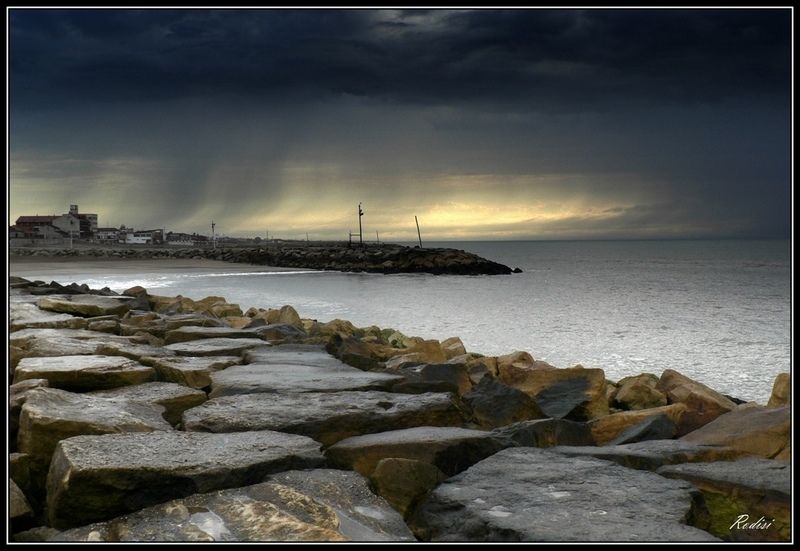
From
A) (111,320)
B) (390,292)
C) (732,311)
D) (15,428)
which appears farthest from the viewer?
(390,292)

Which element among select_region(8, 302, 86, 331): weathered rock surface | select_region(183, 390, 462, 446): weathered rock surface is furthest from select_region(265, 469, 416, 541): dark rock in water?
select_region(8, 302, 86, 331): weathered rock surface

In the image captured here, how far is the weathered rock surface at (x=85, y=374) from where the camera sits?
3.63m

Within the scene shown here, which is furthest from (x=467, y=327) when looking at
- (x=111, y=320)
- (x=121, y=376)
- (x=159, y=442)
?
(x=159, y=442)

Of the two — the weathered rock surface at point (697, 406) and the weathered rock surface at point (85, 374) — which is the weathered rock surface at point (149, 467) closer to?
the weathered rock surface at point (85, 374)

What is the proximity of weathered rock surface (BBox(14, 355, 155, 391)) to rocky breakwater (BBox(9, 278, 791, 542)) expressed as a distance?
0.01 m

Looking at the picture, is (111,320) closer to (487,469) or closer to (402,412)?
(402,412)

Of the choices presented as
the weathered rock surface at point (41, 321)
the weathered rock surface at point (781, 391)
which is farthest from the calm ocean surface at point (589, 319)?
the weathered rock surface at point (41, 321)

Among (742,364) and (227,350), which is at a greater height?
(227,350)

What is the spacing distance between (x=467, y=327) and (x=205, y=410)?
12.4 metres

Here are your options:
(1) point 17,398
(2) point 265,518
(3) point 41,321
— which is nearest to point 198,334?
(3) point 41,321

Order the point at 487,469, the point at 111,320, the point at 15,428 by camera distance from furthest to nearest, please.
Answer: the point at 111,320
the point at 15,428
the point at 487,469

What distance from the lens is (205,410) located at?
10.3 ft

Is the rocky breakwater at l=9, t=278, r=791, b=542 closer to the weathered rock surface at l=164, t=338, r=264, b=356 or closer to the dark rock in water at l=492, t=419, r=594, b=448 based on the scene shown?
the dark rock in water at l=492, t=419, r=594, b=448

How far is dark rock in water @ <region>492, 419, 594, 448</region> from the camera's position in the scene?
9.71 feet
